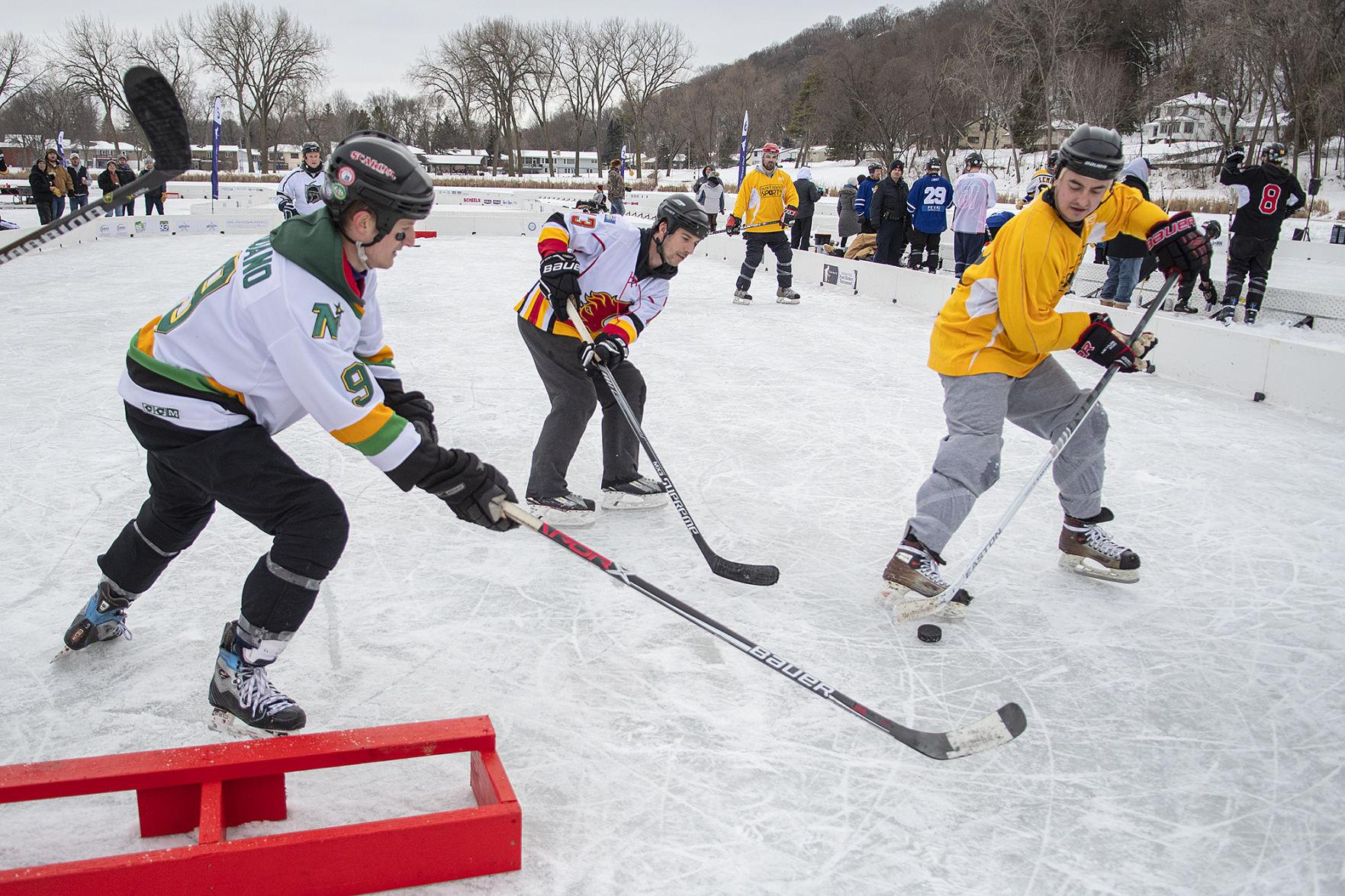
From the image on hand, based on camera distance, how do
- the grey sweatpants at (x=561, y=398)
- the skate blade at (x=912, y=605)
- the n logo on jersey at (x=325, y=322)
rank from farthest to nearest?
the grey sweatpants at (x=561, y=398)
the skate blade at (x=912, y=605)
the n logo on jersey at (x=325, y=322)

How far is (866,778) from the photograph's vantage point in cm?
204

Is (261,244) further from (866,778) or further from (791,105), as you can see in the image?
(791,105)

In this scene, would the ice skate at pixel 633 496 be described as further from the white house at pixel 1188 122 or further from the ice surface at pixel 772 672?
the white house at pixel 1188 122

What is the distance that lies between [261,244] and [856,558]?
222cm

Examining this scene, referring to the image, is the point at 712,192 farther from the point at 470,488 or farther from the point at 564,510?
the point at 470,488

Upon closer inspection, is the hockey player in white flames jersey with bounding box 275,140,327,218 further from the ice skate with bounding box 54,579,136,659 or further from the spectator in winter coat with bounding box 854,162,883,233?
the ice skate with bounding box 54,579,136,659

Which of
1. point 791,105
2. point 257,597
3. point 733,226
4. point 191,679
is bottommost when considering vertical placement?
point 191,679

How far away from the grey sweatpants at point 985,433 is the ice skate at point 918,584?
0.05m

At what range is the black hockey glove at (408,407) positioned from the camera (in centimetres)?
233

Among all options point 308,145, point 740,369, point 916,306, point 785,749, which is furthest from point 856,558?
point 308,145

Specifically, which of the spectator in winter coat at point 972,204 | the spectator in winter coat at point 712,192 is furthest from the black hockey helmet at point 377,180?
the spectator in winter coat at point 712,192

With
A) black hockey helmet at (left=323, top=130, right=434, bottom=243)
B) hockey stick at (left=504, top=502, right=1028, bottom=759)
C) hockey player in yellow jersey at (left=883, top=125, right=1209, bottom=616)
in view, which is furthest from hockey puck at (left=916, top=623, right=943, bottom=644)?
black hockey helmet at (left=323, top=130, right=434, bottom=243)

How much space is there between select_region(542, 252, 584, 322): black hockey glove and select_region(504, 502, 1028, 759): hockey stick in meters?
1.41

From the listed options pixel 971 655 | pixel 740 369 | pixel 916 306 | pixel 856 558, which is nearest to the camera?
pixel 971 655
